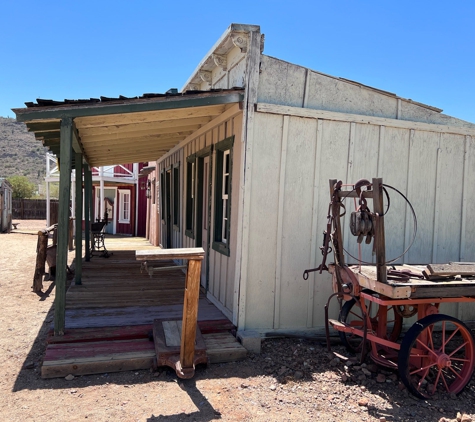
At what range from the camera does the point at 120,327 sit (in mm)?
4918

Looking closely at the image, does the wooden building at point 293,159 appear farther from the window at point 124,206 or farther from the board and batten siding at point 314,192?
the window at point 124,206

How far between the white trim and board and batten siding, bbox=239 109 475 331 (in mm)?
25

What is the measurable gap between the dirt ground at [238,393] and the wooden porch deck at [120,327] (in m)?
0.12

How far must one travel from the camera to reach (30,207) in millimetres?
31844

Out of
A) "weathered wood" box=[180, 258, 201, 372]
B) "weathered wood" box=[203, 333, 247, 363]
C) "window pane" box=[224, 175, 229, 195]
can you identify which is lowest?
"weathered wood" box=[203, 333, 247, 363]

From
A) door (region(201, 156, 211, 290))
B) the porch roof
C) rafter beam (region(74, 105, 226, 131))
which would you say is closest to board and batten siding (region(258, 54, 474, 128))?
the porch roof

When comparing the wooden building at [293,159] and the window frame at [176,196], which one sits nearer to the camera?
the wooden building at [293,159]

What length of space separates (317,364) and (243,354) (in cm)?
80

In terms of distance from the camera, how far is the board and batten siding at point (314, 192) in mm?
4898

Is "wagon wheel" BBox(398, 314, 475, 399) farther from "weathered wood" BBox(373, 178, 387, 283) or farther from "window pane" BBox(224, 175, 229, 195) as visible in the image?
"window pane" BBox(224, 175, 229, 195)

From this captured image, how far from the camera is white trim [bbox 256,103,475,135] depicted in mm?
4840

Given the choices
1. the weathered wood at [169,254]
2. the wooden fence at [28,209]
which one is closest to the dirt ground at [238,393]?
the weathered wood at [169,254]

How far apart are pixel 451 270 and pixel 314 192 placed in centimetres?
177

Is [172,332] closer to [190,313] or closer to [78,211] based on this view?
[190,313]
